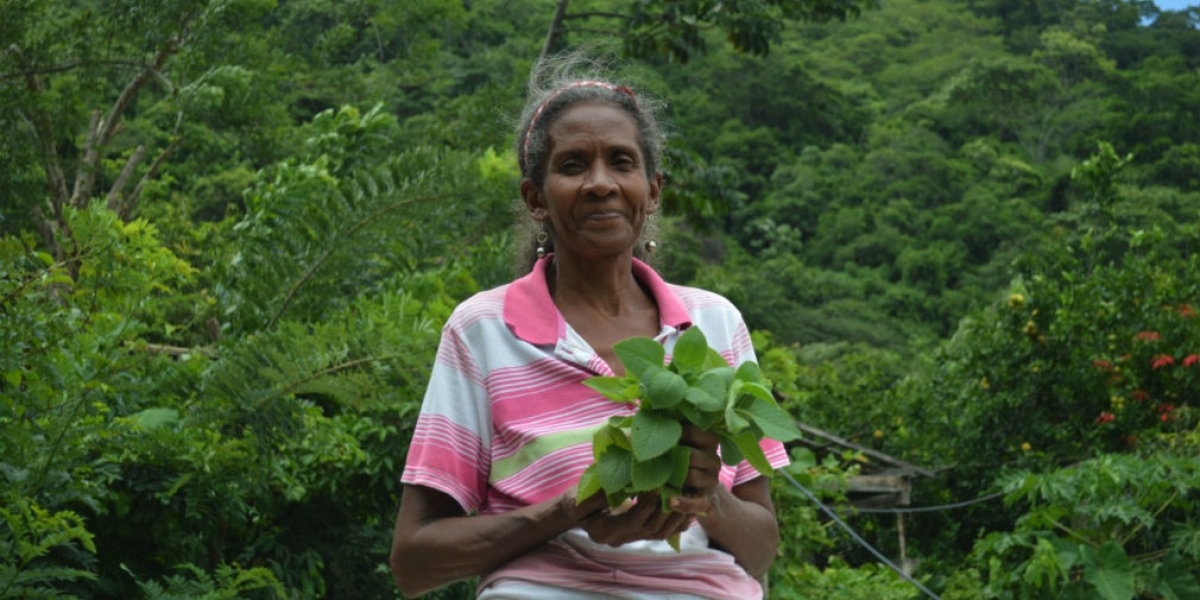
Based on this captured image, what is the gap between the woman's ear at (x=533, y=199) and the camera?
90.0 inches

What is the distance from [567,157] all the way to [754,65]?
43.6 metres

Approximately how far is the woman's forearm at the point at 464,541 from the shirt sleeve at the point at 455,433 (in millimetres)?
51

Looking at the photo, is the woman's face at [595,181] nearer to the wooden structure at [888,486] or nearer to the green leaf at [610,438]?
the green leaf at [610,438]

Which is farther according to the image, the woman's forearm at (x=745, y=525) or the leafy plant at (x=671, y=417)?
the woman's forearm at (x=745, y=525)

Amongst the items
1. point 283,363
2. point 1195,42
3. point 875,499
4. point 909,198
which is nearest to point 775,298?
point 909,198

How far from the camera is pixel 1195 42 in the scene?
50.3 metres

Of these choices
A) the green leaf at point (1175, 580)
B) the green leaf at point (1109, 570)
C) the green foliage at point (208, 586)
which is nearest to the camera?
the green foliage at point (208, 586)

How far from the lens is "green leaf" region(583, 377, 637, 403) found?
5.95 feet

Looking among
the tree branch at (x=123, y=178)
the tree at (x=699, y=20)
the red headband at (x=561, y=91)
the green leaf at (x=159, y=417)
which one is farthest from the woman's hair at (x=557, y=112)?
the tree at (x=699, y=20)

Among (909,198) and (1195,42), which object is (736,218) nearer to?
(909,198)

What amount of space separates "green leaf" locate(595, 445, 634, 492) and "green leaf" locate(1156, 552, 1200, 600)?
215 inches

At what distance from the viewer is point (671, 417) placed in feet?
5.79

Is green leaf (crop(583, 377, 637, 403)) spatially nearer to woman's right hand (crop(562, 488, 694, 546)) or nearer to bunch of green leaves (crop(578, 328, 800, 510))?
bunch of green leaves (crop(578, 328, 800, 510))

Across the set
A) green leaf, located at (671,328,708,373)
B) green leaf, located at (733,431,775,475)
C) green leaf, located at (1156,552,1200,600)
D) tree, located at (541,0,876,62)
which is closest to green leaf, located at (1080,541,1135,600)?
green leaf, located at (1156,552,1200,600)
